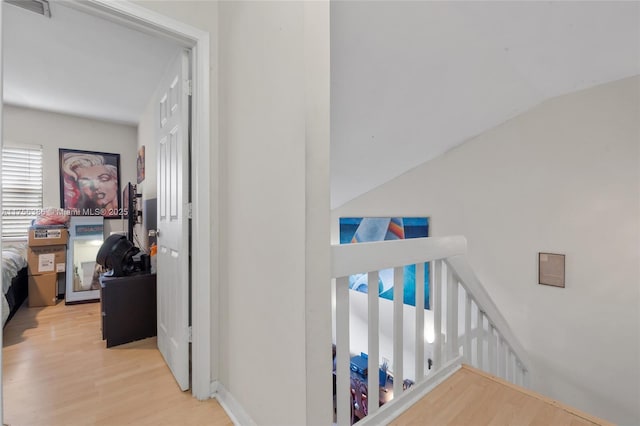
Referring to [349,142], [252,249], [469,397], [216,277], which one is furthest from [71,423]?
[349,142]

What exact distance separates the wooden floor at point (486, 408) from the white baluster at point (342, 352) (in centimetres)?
29

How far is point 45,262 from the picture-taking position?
317cm

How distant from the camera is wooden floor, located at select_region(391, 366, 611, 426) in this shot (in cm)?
120

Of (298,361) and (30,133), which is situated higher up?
(30,133)

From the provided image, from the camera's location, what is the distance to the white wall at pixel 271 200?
0.92 meters

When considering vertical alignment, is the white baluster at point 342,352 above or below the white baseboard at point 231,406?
above

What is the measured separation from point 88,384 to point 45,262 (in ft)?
7.85

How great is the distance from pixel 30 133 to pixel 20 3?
251 cm

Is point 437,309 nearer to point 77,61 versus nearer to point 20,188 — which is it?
point 77,61

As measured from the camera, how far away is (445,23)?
5.30 feet

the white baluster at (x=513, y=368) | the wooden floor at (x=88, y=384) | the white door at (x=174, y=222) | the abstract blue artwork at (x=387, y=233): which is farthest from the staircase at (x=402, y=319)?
the abstract blue artwork at (x=387, y=233)

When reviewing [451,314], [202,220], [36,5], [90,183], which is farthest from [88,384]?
[90,183]

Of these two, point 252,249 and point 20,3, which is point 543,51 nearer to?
point 252,249

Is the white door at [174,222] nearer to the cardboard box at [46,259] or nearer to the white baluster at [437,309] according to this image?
the white baluster at [437,309]
